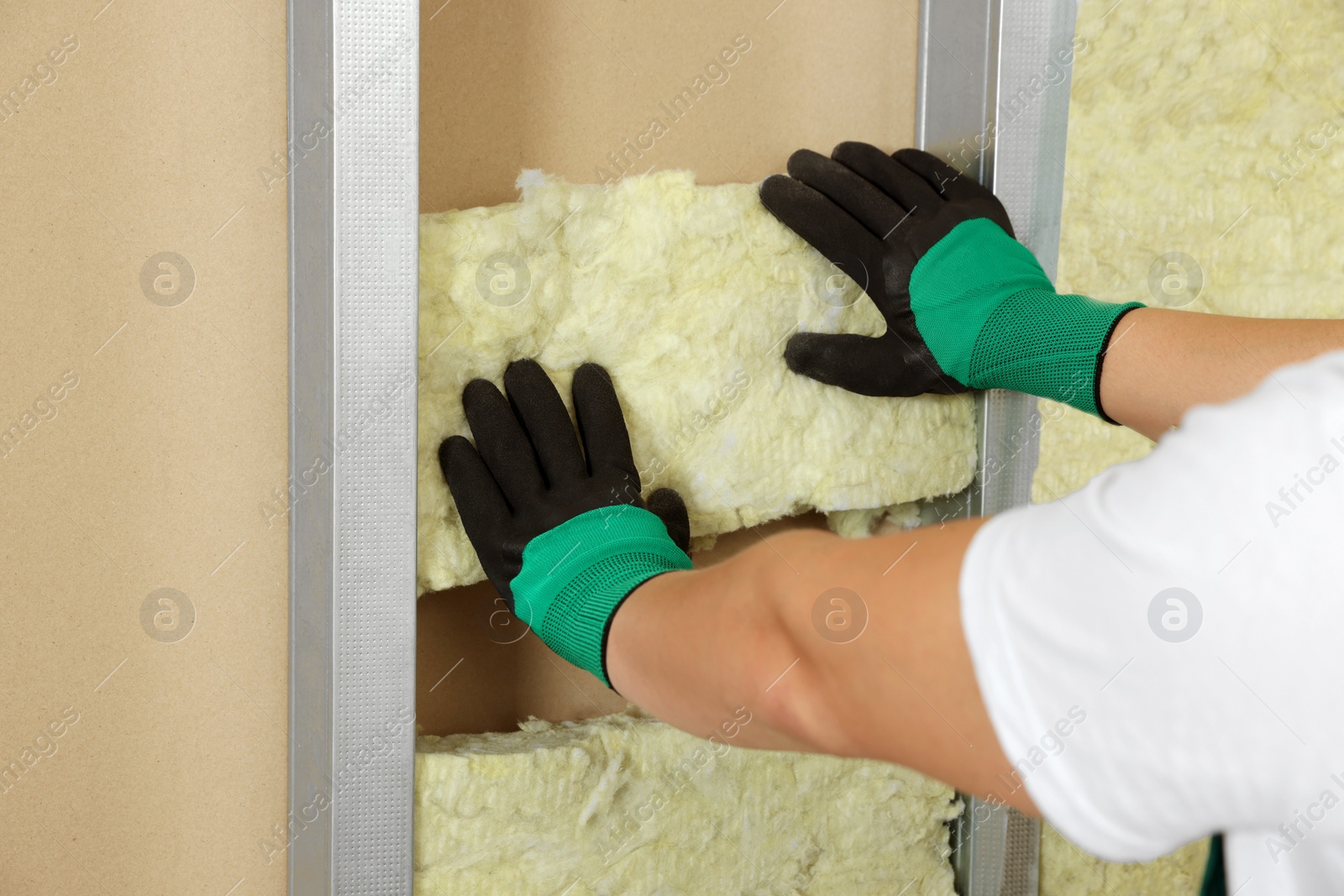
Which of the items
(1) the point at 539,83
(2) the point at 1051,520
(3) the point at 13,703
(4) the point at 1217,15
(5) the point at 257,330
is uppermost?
(4) the point at 1217,15

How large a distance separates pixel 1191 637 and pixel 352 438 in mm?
891

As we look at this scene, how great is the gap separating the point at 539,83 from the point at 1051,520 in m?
1.03

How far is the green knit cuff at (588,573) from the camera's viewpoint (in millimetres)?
1034

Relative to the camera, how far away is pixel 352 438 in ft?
3.64

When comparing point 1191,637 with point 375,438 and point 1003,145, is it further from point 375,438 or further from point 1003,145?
point 1003,145

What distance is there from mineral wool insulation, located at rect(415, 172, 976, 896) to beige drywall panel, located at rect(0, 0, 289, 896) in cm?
23

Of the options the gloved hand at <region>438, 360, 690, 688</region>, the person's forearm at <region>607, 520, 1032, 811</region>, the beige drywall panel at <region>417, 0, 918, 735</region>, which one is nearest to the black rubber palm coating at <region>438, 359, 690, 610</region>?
the gloved hand at <region>438, 360, 690, 688</region>

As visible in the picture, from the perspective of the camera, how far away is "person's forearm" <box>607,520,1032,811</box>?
0.61 m

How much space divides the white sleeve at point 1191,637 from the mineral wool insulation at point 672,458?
2.54ft

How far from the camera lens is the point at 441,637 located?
1.36 meters

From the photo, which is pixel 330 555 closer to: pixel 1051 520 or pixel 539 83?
pixel 539 83

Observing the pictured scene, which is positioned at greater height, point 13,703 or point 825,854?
point 13,703

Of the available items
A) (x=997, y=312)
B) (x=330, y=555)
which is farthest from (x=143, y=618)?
(x=997, y=312)

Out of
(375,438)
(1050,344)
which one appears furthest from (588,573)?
(1050,344)
